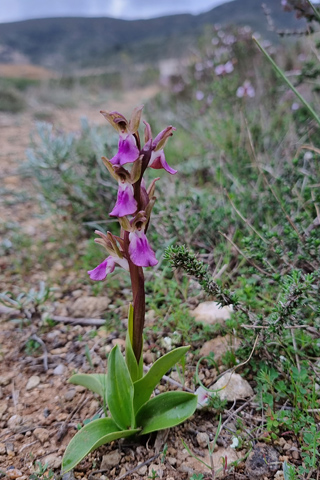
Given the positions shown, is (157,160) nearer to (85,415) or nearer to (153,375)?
(153,375)

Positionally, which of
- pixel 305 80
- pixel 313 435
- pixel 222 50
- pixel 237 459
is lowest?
pixel 237 459

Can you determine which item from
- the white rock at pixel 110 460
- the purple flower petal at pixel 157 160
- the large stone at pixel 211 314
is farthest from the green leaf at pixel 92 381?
the purple flower petal at pixel 157 160

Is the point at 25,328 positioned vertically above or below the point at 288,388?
below

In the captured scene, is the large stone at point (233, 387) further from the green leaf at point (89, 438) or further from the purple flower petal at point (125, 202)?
the purple flower petal at point (125, 202)

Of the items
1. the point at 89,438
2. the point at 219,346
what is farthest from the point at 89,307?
the point at 89,438

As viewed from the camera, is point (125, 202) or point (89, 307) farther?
point (89, 307)

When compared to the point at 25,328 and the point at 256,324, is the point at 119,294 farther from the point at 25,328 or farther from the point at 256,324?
the point at 256,324

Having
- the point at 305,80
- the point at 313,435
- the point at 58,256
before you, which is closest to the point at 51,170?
the point at 58,256
